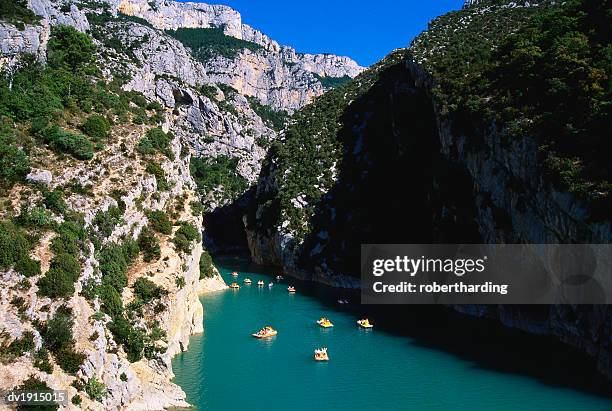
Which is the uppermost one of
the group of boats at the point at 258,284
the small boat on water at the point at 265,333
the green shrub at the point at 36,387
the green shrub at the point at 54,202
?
the green shrub at the point at 54,202

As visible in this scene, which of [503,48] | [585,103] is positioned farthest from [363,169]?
[585,103]

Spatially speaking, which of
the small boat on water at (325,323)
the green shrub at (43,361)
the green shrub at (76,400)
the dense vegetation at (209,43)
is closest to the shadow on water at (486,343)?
the small boat on water at (325,323)

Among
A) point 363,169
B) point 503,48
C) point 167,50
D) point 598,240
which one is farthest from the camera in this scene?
point 167,50

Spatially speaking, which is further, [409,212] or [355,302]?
[409,212]

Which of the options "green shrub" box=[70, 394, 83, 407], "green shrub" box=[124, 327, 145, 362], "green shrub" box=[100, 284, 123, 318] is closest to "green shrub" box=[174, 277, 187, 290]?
"green shrub" box=[100, 284, 123, 318]

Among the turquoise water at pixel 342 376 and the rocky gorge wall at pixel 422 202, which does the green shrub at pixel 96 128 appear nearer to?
the turquoise water at pixel 342 376

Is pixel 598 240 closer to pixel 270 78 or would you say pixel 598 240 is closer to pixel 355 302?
pixel 355 302
